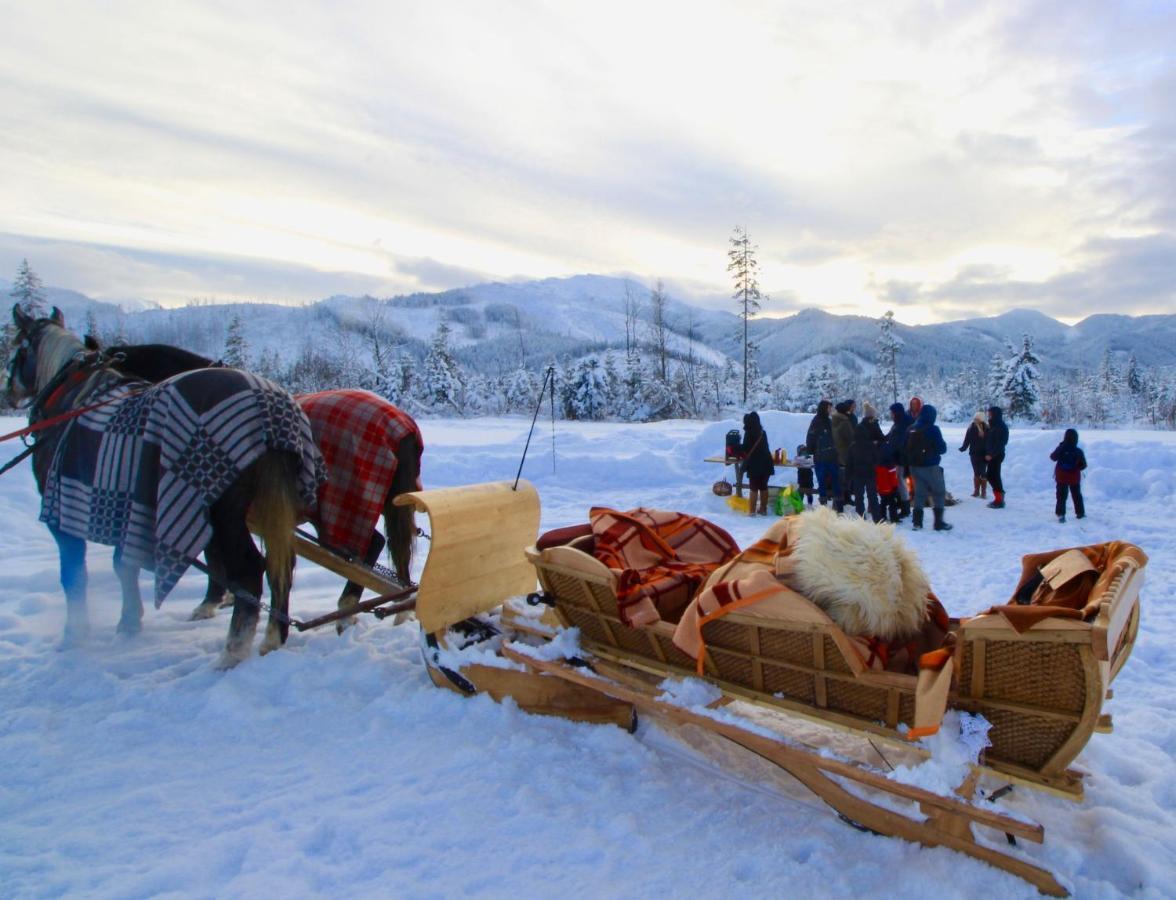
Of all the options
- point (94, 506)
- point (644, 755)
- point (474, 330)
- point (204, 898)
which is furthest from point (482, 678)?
point (474, 330)

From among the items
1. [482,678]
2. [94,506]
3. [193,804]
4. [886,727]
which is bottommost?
[193,804]

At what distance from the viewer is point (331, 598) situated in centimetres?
532

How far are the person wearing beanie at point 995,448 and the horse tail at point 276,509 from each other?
10235 mm

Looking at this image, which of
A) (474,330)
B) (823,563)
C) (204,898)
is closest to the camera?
(204,898)

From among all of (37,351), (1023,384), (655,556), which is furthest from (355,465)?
(1023,384)

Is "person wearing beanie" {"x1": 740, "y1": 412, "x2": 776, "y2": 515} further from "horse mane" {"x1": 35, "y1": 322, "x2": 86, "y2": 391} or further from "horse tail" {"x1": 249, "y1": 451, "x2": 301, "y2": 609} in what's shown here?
"horse mane" {"x1": 35, "y1": 322, "x2": 86, "y2": 391}

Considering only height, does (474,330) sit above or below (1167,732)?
above

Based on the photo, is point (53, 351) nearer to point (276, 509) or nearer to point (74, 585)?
point (74, 585)

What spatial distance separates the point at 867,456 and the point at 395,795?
27.1 ft

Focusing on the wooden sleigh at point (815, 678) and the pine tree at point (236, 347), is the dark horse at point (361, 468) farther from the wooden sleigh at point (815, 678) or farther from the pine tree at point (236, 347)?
the pine tree at point (236, 347)

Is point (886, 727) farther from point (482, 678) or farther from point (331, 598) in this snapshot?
point (331, 598)

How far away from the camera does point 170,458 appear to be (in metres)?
3.66

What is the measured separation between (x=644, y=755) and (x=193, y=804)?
71.5 inches

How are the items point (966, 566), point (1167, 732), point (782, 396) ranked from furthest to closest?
1. point (782, 396)
2. point (966, 566)
3. point (1167, 732)
